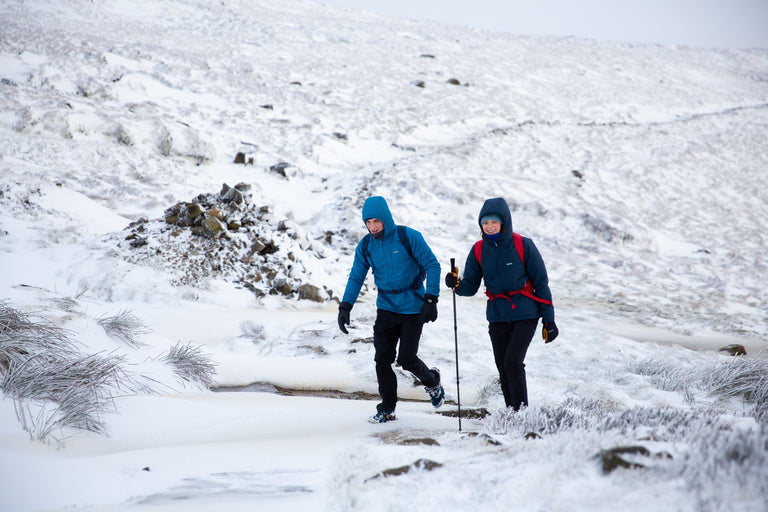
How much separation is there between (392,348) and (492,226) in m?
1.54

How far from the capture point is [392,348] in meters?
4.53

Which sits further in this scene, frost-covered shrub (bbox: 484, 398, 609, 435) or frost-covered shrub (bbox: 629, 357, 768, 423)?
frost-covered shrub (bbox: 629, 357, 768, 423)

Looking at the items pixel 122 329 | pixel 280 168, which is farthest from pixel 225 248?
pixel 280 168

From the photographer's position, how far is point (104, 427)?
137 inches

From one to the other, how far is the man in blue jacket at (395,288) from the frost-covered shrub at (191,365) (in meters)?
1.74

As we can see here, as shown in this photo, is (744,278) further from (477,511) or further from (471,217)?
(477,511)

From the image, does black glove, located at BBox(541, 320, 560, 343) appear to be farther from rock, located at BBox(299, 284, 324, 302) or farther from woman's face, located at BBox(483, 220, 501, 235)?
rock, located at BBox(299, 284, 324, 302)

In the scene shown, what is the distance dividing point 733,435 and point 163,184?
14274 mm

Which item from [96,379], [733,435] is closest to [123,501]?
[96,379]

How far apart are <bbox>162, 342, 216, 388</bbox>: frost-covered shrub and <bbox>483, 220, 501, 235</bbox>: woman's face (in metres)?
3.34

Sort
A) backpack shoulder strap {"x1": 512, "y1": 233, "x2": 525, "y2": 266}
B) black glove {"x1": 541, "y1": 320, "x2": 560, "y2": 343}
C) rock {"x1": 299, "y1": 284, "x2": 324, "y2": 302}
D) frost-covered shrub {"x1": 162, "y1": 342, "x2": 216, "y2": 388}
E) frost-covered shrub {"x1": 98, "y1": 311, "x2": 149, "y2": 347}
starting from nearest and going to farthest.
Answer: black glove {"x1": 541, "y1": 320, "x2": 560, "y2": 343}, backpack shoulder strap {"x1": 512, "y1": 233, "x2": 525, "y2": 266}, frost-covered shrub {"x1": 162, "y1": 342, "x2": 216, "y2": 388}, frost-covered shrub {"x1": 98, "y1": 311, "x2": 149, "y2": 347}, rock {"x1": 299, "y1": 284, "x2": 324, "y2": 302}

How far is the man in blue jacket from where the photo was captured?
435cm

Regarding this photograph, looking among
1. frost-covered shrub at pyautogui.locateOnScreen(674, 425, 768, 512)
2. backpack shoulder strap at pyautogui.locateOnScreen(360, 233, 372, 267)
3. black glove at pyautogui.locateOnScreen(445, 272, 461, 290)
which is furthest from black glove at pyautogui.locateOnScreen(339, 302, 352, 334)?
frost-covered shrub at pyautogui.locateOnScreen(674, 425, 768, 512)

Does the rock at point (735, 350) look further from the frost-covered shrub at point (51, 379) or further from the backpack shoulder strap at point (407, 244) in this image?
the frost-covered shrub at point (51, 379)
